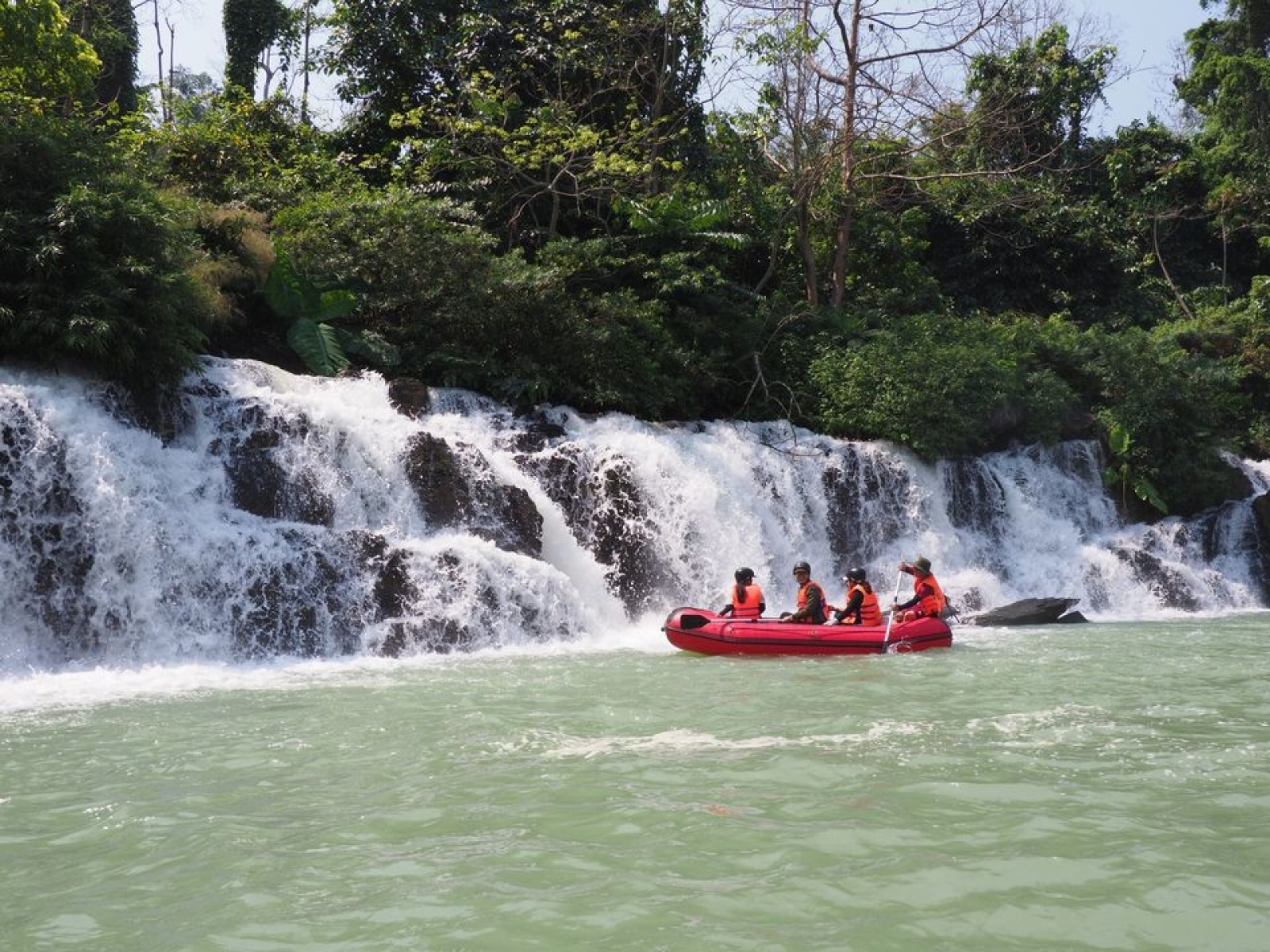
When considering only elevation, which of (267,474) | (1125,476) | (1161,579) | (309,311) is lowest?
(1161,579)

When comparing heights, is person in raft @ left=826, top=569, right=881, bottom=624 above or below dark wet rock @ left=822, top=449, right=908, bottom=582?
below

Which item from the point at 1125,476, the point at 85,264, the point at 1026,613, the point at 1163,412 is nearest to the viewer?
the point at 85,264

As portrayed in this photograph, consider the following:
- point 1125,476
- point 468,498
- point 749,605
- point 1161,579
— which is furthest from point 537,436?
point 1125,476

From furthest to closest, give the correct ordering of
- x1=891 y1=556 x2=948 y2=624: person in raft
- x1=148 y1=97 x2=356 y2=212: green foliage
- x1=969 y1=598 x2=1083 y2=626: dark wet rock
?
x1=148 y1=97 x2=356 y2=212: green foliage < x1=969 y1=598 x2=1083 y2=626: dark wet rock < x1=891 y1=556 x2=948 y2=624: person in raft

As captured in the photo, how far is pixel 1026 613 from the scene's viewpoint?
48.7 ft

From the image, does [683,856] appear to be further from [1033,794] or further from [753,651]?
[753,651]

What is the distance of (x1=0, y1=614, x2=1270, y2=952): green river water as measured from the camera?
418cm

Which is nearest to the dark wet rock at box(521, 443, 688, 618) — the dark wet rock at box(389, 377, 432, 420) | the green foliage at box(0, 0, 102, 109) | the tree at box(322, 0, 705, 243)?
the dark wet rock at box(389, 377, 432, 420)

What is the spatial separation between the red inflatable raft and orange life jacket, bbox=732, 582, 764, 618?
35 centimetres

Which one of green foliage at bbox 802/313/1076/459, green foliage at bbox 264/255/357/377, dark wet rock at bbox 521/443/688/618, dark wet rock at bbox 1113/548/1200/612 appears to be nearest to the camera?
dark wet rock at bbox 521/443/688/618

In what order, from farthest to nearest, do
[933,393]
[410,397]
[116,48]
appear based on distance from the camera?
[116,48] → [933,393] → [410,397]

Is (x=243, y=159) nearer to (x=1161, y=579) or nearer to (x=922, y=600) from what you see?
(x=922, y=600)

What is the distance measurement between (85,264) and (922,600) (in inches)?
372

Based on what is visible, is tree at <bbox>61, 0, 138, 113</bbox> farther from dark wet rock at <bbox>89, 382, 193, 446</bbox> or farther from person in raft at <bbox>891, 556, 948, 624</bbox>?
person in raft at <bbox>891, 556, 948, 624</bbox>
